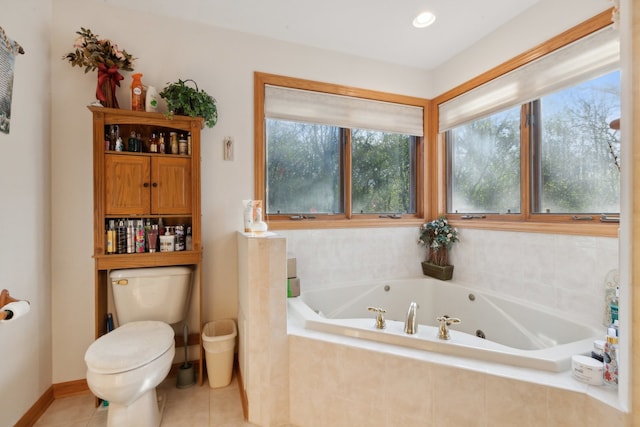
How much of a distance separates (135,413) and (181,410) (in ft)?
1.04

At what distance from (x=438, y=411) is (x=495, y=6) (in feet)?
8.03

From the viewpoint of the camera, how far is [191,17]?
2.03 metres

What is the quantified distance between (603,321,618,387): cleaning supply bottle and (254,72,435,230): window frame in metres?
1.65

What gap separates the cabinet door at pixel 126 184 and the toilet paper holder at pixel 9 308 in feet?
1.95

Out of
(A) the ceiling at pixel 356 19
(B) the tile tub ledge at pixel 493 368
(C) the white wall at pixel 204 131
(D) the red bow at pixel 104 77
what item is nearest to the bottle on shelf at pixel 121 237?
(C) the white wall at pixel 204 131

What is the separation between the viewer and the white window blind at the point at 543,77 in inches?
61.9

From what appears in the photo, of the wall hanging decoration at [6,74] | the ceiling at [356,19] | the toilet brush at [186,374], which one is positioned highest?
the ceiling at [356,19]

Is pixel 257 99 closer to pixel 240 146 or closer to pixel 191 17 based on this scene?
pixel 240 146

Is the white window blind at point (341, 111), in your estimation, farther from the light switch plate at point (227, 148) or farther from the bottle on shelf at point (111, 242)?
the bottle on shelf at point (111, 242)

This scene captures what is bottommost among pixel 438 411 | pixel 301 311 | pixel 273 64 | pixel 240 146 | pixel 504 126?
pixel 438 411

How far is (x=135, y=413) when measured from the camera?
1.42 metres

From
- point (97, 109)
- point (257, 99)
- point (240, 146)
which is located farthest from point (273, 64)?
point (97, 109)

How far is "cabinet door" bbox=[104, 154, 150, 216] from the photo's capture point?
1724mm

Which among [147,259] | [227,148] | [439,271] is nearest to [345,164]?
[227,148]
